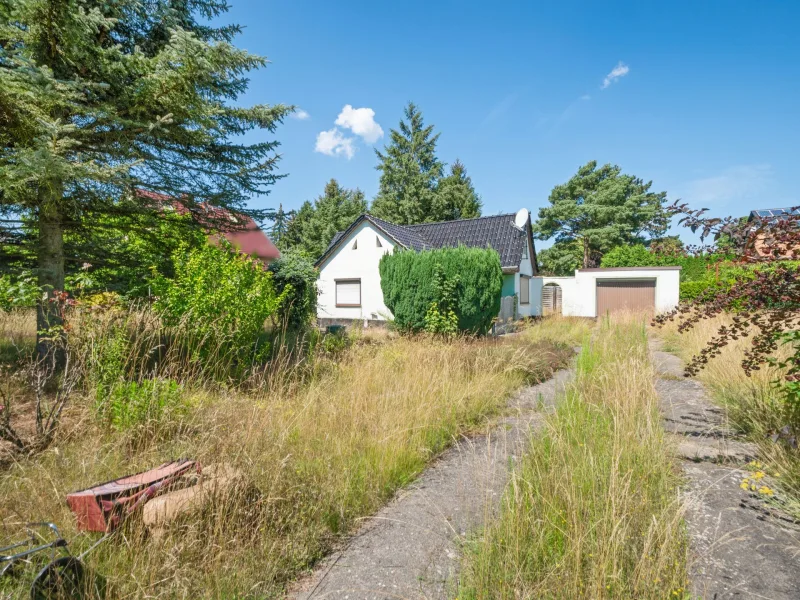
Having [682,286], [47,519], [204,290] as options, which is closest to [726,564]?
[47,519]

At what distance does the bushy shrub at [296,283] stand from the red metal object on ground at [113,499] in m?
8.99

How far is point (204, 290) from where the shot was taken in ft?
17.0

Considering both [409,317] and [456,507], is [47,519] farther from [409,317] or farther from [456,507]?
[409,317]

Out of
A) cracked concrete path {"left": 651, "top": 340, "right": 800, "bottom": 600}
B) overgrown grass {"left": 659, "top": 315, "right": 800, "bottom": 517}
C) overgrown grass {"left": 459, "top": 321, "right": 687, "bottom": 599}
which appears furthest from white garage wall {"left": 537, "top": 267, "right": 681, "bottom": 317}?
overgrown grass {"left": 459, "top": 321, "right": 687, "bottom": 599}

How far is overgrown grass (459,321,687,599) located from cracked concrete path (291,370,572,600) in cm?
18

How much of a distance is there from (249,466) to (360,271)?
14.7 metres

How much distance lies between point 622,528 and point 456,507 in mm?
1132

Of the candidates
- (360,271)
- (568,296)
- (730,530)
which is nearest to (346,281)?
(360,271)

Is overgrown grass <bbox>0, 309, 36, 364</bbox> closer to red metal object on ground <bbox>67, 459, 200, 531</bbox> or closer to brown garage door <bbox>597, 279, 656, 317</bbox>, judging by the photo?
red metal object on ground <bbox>67, 459, 200, 531</bbox>

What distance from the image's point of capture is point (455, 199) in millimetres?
32094

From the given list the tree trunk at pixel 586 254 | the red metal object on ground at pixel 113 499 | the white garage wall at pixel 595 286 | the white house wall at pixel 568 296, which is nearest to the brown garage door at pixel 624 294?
the white garage wall at pixel 595 286

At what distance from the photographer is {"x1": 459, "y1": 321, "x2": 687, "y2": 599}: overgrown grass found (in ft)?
5.58

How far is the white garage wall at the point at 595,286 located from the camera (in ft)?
57.9

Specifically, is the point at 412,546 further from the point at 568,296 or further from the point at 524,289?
the point at 568,296
